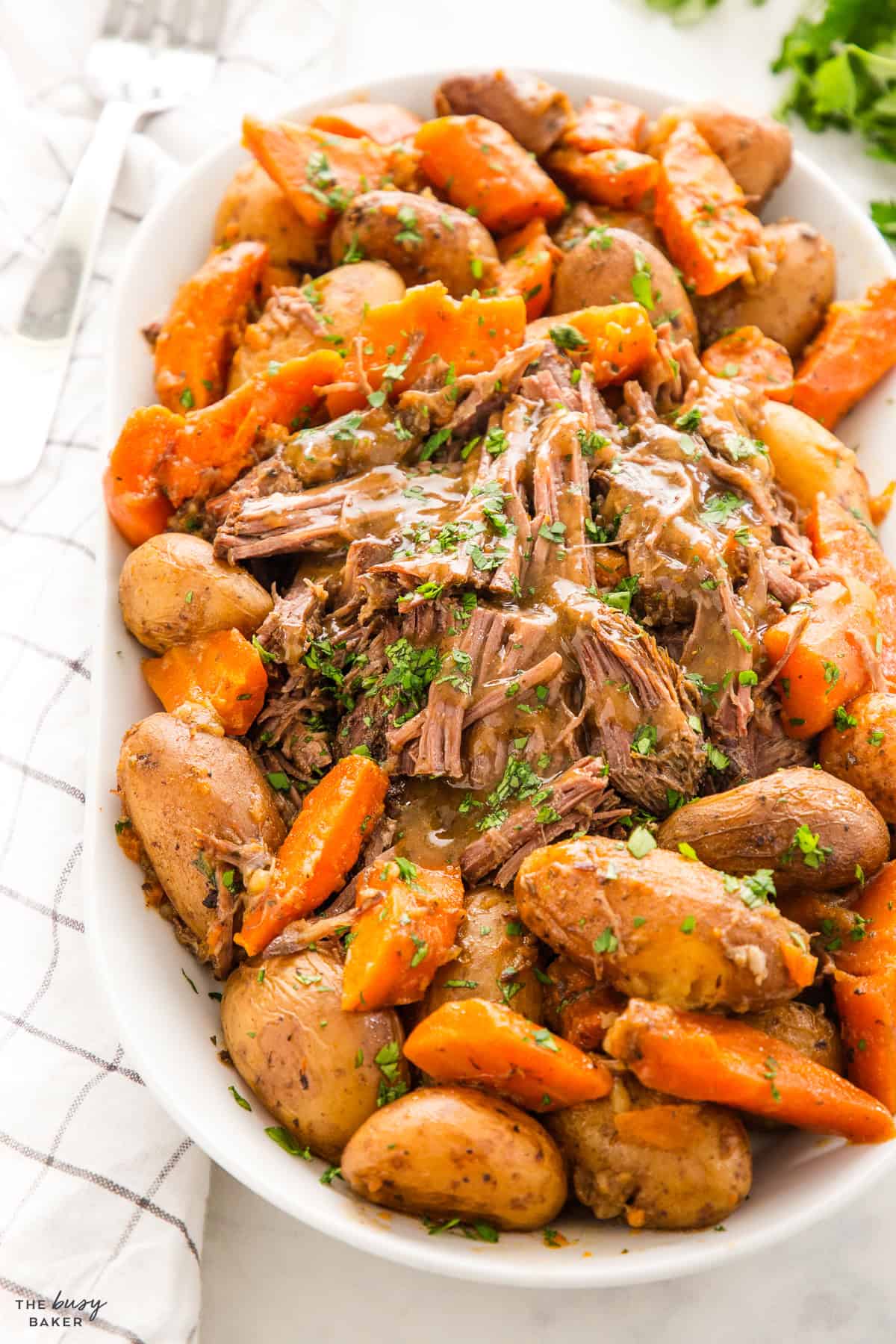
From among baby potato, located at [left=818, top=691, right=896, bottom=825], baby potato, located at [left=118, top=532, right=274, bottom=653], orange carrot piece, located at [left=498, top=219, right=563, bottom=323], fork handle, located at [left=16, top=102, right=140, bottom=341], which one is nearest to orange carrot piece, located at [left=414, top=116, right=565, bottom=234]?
orange carrot piece, located at [left=498, top=219, right=563, bottom=323]

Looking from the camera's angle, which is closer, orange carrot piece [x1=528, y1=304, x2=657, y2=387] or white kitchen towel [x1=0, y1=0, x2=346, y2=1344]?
white kitchen towel [x1=0, y1=0, x2=346, y2=1344]

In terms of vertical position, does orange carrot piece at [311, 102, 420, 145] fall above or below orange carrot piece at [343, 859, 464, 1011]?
above

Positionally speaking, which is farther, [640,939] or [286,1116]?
[286,1116]

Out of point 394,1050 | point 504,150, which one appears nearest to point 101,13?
point 504,150

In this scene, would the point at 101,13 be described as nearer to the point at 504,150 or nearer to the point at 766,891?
the point at 504,150

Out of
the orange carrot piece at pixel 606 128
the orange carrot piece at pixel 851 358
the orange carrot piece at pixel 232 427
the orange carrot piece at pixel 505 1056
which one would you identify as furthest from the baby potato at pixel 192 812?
the orange carrot piece at pixel 606 128

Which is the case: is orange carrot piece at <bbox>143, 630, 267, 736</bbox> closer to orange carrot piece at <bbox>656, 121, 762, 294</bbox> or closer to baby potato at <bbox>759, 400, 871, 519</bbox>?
baby potato at <bbox>759, 400, 871, 519</bbox>

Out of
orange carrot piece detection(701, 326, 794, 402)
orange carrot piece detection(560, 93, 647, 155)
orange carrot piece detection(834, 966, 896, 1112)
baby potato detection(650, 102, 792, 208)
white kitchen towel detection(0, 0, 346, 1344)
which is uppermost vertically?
baby potato detection(650, 102, 792, 208)
